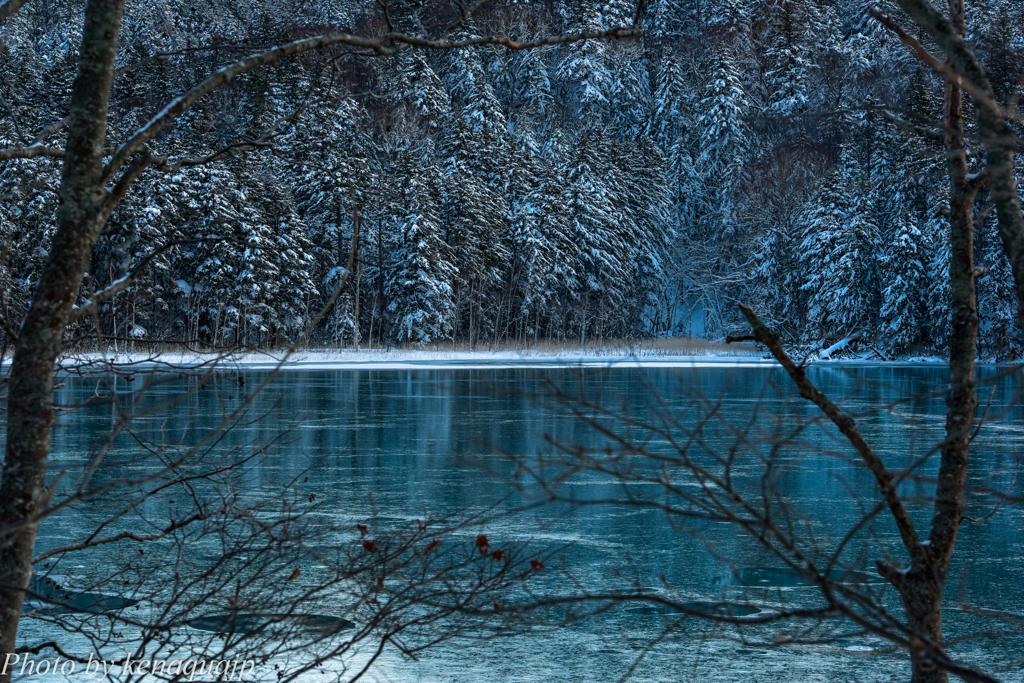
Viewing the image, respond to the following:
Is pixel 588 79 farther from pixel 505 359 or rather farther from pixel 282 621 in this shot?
pixel 282 621

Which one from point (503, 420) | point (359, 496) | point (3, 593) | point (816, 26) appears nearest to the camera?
point (3, 593)

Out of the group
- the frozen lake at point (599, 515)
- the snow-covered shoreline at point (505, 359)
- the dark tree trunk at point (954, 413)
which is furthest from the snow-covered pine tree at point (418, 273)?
the dark tree trunk at point (954, 413)

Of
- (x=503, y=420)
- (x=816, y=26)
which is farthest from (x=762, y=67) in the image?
(x=503, y=420)

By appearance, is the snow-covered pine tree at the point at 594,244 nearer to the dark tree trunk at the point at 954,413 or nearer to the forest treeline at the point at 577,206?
the forest treeline at the point at 577,206

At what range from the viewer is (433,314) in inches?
2130

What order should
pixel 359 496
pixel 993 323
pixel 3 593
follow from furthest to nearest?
1. pixel 993 323
2. pixel 359 496
3. pixel 3 593

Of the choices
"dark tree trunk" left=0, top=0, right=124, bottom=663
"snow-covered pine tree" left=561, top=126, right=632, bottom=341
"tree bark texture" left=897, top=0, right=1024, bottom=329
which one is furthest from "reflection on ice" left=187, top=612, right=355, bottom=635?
"snow-covered pine tree" left=561, top=126, right=632, bottom=341

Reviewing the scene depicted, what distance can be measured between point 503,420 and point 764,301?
46349 millimetres

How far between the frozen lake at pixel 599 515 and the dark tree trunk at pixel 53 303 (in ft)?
0.95

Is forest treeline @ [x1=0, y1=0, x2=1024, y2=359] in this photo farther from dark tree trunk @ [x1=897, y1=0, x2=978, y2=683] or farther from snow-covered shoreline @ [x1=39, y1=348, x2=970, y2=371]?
dark tree trunk @ [x1=897, y1=0, x2=978, y2=683]

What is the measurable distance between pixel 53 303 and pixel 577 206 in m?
61.5

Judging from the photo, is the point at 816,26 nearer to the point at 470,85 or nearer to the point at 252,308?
the point at 470,85

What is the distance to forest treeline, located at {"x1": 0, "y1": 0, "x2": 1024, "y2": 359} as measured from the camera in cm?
4781

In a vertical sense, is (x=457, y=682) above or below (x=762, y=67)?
below
